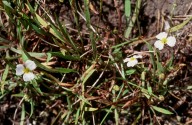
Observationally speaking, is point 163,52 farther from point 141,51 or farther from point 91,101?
point 91,101

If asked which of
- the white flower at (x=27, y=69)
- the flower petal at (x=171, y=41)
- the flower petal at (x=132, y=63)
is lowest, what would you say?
the flower petal at (x=132, y=63)

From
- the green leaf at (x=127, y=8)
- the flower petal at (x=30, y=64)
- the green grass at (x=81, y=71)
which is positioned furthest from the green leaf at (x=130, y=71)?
the flower petal at (x=30, y=64)

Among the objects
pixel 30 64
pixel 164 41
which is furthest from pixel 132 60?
pixel 30 64

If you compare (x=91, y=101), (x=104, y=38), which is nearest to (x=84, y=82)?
(x=91, y=101)

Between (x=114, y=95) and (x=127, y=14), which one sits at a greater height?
(x=127, y=14)

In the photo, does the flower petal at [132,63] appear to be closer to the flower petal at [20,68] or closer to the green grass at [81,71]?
the green grass at [81,71]

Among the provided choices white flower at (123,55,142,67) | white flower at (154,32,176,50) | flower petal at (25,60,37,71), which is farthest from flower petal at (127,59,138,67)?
flower petal at (25,60,37,71)
